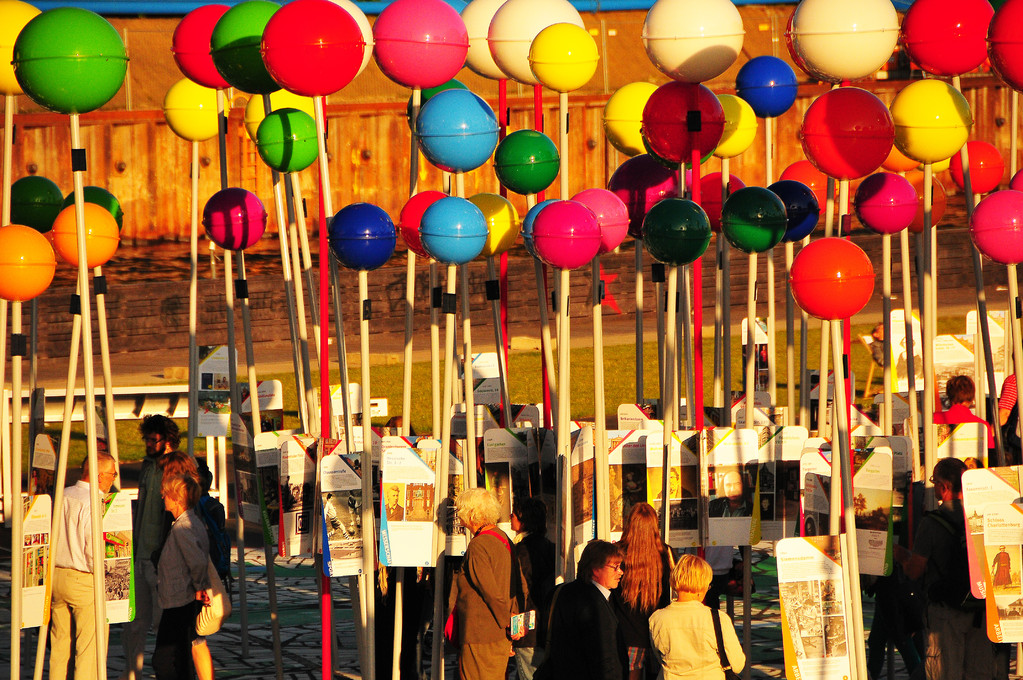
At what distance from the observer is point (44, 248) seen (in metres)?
5.17

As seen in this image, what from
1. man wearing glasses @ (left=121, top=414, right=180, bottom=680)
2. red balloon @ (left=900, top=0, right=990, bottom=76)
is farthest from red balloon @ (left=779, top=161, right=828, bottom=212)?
man wearing glasses @ (left=121, top=414, right=180, bottom=680)

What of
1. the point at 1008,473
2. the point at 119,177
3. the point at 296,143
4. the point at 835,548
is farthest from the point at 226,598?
the point at 119,177

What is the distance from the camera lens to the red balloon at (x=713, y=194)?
621cm

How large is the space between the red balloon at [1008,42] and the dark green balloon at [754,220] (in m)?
1.03

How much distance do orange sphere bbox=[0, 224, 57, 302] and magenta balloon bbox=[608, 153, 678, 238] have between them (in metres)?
2.61

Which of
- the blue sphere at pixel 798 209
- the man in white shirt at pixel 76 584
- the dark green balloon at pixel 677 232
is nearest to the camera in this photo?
the dark green balloon at pixel 677 232

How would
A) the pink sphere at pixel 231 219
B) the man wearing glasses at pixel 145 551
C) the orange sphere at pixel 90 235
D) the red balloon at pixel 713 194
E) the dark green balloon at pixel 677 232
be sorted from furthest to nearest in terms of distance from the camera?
1. the red balloon at pixel 713 194
2. the pink sphere at pixel 231 219
3. the man wearing glasses at pixel 145 551
4. the orange sphere at pixel 90 235
5. the dark green balloon at pixel 677 232

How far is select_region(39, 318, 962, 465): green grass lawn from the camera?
12.2m

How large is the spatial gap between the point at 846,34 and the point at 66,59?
3056 millimetres

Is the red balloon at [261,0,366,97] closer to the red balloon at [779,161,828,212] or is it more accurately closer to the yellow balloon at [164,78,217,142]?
the yellow balloon at [164,78,217,142]

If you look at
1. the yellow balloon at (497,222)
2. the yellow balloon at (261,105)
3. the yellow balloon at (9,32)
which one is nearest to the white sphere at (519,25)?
the yellow balloon at (497,222)

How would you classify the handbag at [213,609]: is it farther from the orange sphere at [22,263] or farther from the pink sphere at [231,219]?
the pink sphere at [231,219]

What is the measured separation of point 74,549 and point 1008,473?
153 inches

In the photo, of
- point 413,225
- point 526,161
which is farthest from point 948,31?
point 413,225
